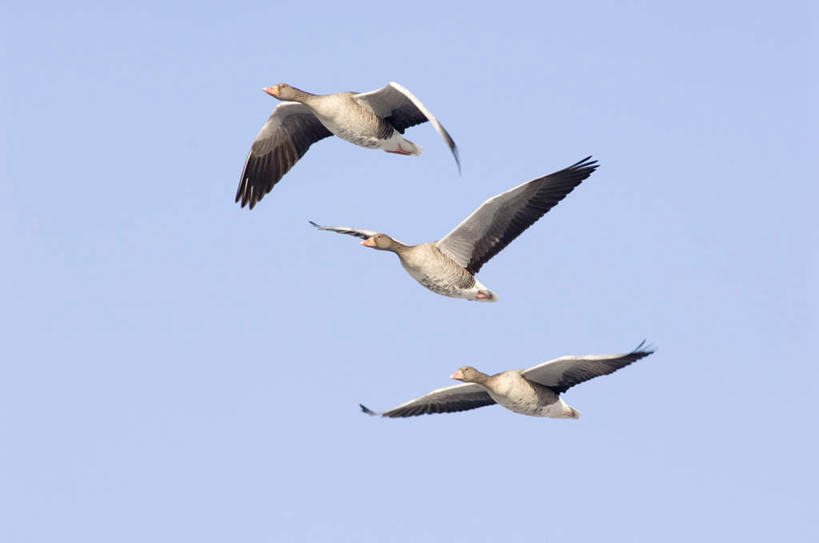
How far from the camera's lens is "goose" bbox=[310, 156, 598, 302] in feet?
74.2

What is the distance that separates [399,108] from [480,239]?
3.11 m

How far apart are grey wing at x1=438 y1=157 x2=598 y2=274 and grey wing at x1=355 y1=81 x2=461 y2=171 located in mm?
1290

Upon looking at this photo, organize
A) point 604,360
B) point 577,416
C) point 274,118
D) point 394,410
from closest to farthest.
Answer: point 604,360 → point 577,416 → point 394,410 → point 274,118

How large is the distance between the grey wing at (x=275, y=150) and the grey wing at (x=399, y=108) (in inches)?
97.0

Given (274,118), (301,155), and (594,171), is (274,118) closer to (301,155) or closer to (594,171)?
(301,155)

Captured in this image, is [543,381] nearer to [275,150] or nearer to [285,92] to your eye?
[285,92]

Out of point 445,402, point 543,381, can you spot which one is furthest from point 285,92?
point 543,381

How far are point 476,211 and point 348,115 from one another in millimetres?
3272

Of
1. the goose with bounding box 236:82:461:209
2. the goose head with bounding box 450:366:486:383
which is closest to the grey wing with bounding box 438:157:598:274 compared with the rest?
the goose with bounding box 236:82:461:209

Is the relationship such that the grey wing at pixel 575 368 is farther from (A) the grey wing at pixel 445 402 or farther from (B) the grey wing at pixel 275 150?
(B) the grey wing at pixel 275 150

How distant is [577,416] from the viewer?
22797mm

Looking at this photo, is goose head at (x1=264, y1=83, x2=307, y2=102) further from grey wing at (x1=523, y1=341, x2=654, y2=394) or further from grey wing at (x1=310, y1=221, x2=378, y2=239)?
grey wing at (x1=523, y1=341, x2=654, y2=394)

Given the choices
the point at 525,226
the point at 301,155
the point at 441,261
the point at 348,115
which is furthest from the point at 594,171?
the point at 301,155

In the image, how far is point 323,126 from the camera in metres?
27.0
